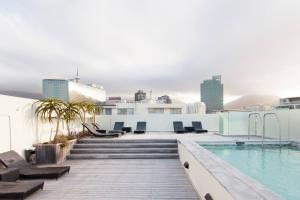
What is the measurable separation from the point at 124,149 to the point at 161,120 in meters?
6.99

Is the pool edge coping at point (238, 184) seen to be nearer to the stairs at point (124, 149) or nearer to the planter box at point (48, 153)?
the stairs at point (124, 149)

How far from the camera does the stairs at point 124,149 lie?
8352 millimetres

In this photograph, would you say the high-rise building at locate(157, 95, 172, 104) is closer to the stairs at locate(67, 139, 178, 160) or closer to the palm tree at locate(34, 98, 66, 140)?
the stairs at locate(67, 139, 178, 160)

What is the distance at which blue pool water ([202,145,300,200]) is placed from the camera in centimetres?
480

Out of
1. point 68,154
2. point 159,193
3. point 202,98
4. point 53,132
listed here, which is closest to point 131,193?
point 159,193

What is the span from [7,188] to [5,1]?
658 centimetres

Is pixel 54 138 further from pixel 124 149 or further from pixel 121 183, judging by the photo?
pixel 121 183

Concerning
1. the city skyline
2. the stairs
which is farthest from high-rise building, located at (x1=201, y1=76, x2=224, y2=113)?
the stairs

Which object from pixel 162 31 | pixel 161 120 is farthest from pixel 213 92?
pixel 162 31

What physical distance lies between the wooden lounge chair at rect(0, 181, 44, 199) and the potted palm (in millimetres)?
2954

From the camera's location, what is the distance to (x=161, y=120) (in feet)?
51.5

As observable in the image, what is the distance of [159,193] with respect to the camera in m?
4.55

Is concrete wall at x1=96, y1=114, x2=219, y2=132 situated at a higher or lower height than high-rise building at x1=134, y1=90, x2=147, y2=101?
lower

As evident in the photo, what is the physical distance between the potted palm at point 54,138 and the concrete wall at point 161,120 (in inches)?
260
